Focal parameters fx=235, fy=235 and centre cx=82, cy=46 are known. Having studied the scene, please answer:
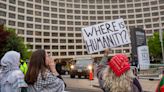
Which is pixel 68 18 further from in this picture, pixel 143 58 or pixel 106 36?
pixel 106 36

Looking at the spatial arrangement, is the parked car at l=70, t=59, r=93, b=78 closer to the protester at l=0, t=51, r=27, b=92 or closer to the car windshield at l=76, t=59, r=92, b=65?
the car windshield at l=76, t=59, r=92, b=65

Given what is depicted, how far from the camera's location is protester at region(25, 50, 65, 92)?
11.0 ft

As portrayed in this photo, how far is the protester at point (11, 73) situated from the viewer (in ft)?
13.1

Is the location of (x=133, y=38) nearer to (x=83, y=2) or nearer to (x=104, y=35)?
(x=104, y=35)

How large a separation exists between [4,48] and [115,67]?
128 ft

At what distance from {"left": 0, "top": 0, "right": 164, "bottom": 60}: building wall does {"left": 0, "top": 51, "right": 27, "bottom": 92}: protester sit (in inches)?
2795

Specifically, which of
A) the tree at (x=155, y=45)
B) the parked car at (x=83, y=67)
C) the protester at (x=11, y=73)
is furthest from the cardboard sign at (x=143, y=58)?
the tree at (x=155, y=45)

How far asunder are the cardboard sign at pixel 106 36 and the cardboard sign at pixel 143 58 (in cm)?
1345

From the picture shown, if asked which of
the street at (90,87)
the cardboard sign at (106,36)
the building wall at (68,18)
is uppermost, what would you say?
the building wall at (68,18)

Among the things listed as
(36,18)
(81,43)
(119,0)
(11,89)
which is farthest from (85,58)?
(119,0)

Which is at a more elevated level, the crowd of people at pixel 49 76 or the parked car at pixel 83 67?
the crowd of people at pixel 49 76

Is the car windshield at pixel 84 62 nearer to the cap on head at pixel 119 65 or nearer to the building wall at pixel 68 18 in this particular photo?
the cap on head at pixel 119 65

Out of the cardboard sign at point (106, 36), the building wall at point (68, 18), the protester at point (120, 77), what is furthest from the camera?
the building wall at point (68, 18)

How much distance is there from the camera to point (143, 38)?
25.9m
